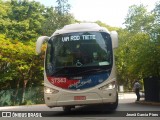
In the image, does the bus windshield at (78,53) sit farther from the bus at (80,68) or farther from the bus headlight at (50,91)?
the bus headlight at (50,91)

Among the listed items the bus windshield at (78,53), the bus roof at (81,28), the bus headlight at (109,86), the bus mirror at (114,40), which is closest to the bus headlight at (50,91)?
the bus windshield at (78,53)

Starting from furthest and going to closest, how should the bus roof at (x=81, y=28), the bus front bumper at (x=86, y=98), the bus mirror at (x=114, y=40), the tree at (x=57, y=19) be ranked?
the tree at (x=57, y=19)
the bus roof at (x=81, y=28)
the bus mirror at (x=114, y=40)
the bus front bumper at (x=86, y=98)

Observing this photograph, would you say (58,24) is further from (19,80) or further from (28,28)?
(19,80)

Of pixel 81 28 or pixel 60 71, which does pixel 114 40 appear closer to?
pixel 81 28

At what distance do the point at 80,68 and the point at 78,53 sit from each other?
0.60m

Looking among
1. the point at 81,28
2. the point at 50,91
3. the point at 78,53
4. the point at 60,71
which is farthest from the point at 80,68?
the point at 81,28

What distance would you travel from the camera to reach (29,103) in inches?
1257

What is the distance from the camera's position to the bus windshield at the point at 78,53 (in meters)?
11.7

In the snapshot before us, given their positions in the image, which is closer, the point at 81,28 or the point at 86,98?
the point at 86,98

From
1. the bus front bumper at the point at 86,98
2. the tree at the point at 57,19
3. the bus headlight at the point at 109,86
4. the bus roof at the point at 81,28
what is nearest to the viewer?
the bus front bumper at the point at 86,98

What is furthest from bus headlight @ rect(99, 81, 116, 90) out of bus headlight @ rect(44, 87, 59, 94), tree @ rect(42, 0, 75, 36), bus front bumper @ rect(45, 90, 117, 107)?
tree @ rect(42, 0, 75, 36)

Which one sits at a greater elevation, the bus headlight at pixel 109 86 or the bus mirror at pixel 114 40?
the bus mirror at pixel 114 40

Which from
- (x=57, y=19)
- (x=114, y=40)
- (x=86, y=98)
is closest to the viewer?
(x=86, y=98)

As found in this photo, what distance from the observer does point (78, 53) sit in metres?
11.9
